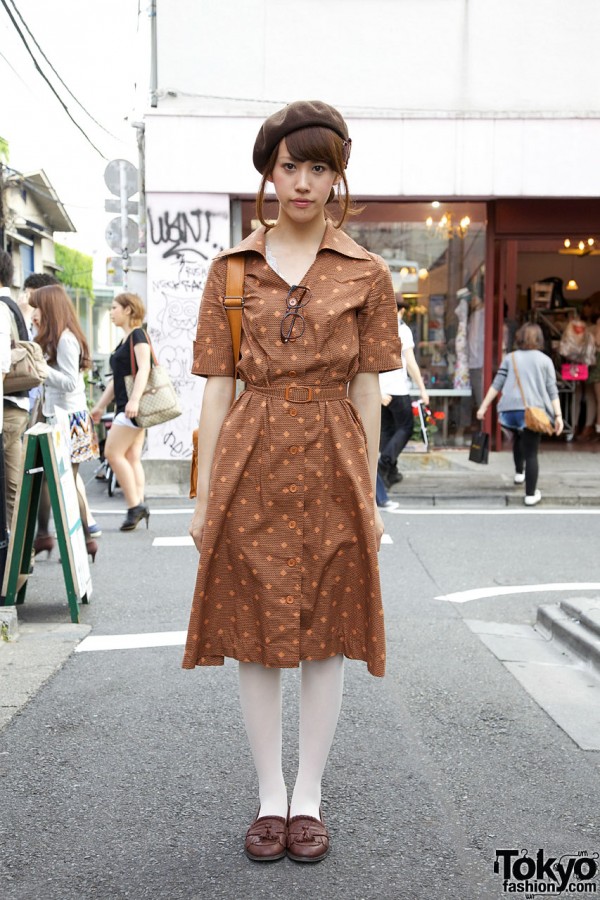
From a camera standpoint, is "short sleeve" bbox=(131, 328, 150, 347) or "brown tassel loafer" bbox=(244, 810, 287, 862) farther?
"short sleeve" bbox=(131, 328, 150, 347)

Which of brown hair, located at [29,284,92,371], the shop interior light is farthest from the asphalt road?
the shop interior light

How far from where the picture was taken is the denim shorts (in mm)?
10227

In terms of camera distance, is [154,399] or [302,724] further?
[154,399]

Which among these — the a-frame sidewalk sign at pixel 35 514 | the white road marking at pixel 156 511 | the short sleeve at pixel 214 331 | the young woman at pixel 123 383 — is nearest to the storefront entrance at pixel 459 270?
the white road marking at pixel 156 511

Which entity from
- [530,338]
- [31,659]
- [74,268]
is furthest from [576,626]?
[74,268]

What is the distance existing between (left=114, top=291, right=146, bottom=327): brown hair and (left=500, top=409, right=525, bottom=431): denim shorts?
160 inches

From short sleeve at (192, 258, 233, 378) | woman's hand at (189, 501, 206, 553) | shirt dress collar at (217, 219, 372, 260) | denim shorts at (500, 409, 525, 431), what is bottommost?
denim shorts at (500, 409, 525, 431)

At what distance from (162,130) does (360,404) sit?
383 inches

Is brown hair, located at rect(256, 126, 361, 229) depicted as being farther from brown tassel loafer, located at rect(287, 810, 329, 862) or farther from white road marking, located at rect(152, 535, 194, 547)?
white road marking, located at rect(152, 535, 194, 547)

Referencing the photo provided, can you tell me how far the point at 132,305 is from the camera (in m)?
8.04

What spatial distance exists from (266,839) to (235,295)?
1.52 meters

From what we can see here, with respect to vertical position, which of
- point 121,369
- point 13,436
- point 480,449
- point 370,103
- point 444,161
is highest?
point 370,103

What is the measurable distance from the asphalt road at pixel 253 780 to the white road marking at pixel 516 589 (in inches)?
22.9

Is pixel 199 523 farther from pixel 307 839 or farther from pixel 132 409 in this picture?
pixel 132 409
